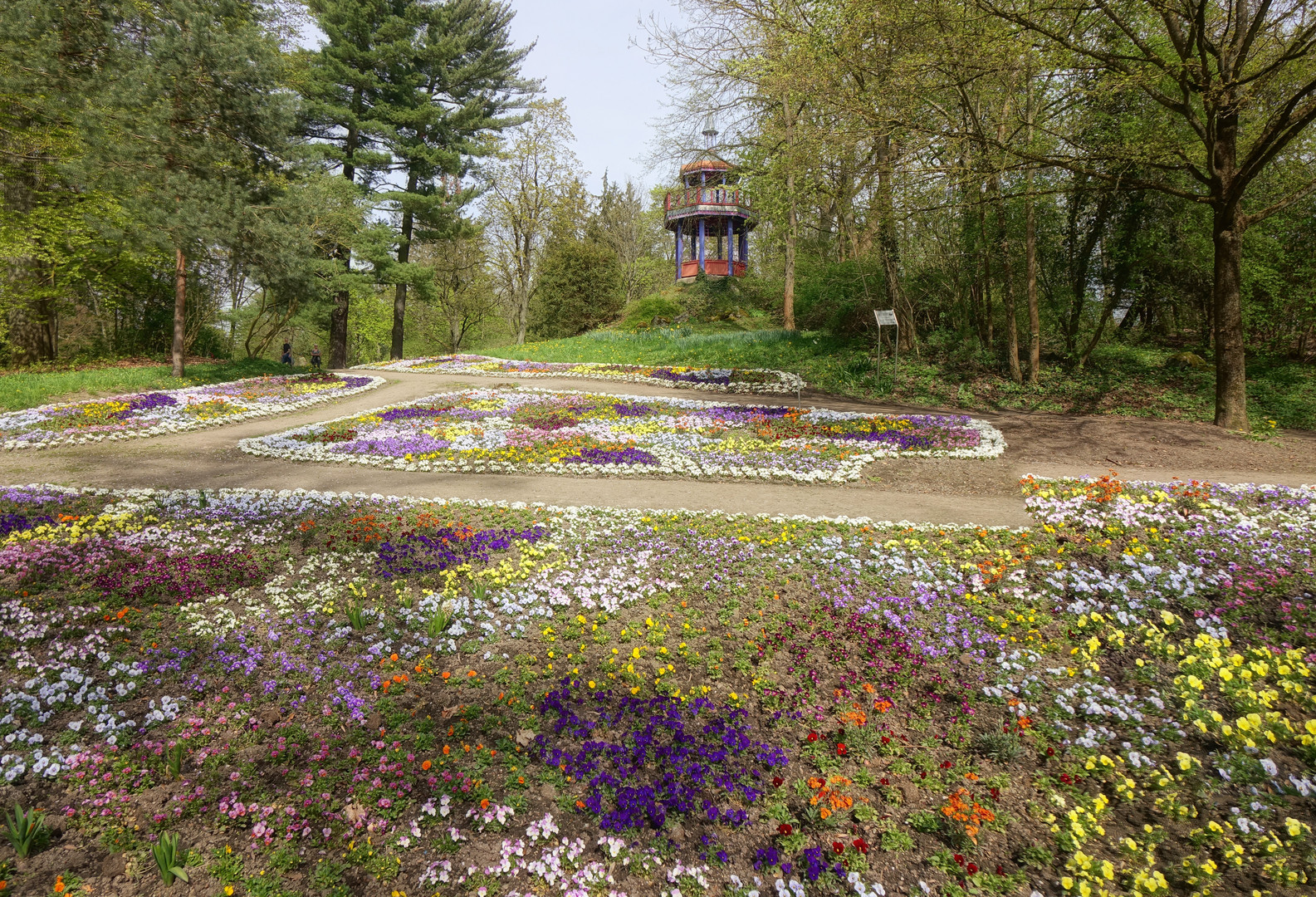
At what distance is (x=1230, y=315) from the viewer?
11391 millimetres

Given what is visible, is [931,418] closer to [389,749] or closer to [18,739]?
[389,749]

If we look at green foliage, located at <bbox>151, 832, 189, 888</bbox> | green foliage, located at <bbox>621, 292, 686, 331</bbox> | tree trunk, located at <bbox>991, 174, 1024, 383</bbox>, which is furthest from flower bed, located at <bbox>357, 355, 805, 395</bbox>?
green foliage, located at <bbox>151, 832, 189, 888</bbox>

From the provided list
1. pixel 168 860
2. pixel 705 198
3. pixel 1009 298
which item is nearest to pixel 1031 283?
pixel 1009 298

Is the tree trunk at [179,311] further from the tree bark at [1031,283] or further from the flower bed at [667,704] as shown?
the tree bark at [1031,283]

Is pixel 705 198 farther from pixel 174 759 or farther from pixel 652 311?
pixel 174 759

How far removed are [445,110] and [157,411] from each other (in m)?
19.9

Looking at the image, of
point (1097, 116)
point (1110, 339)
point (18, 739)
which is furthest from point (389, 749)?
point (1110, 339)

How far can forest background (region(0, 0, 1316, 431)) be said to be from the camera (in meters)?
11.3

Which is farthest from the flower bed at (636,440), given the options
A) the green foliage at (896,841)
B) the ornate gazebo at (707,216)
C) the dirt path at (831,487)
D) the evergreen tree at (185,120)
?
the ornate gazebo at (707,216)

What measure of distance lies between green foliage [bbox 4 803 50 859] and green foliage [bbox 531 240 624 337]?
3690 cm

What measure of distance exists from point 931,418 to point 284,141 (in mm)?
19944

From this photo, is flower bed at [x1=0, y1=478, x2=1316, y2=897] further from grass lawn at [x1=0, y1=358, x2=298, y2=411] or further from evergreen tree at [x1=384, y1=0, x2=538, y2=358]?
evergreen tree at [x1=384, y1=0, x2=538, y2=358]

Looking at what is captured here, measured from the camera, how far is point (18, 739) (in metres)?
3.89

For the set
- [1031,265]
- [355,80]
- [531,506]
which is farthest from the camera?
[355,80]
